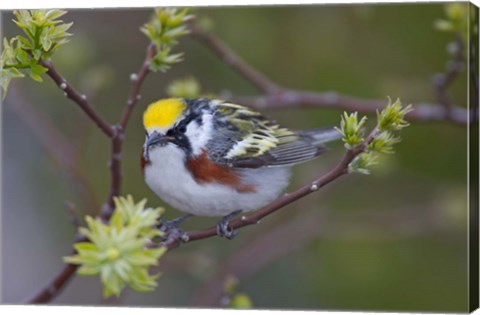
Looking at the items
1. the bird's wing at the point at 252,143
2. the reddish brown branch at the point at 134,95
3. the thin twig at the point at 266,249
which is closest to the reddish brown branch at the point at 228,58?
the bird's wing at the point at 252,143

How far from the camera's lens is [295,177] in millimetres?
2992

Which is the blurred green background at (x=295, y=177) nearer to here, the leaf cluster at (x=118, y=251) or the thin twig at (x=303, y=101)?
the thin twig at (x=303, y=101)

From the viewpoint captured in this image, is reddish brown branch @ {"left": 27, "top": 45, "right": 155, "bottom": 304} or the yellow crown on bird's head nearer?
reddish brown branch @ {"left": 27, "top": 45, "right": 155, "bottom": 304}

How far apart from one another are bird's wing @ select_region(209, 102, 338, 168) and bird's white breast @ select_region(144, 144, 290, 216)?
68 millimetres

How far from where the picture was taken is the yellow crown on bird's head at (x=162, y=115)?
2391 millimetres

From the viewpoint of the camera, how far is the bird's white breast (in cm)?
246

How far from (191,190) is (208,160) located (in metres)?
0.10

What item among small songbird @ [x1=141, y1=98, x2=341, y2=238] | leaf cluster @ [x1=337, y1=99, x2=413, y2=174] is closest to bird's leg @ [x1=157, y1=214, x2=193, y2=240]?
small songbird @ [x1=141, y1=98, x2=341, y2=238]

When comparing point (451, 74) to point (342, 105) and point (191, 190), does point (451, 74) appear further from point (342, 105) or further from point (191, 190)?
point (191, 190)

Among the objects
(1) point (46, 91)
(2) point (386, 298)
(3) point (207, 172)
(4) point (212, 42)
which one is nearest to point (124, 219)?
(3) point (207, 172)

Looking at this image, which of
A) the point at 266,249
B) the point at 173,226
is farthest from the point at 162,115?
the point at 266,249

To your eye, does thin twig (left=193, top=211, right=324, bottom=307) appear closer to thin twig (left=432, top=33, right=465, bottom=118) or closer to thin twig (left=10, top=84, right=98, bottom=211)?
thin twig (left=10, top=84, right=98, bottom=211)

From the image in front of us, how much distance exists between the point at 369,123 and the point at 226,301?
98 cm

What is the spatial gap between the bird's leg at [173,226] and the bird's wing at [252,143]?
21 cm
